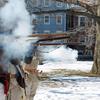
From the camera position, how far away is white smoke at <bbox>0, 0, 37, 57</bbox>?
3590mm

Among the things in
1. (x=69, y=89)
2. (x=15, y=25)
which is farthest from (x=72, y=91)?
(x=15, y=25)

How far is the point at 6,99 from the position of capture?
4227 millimetres

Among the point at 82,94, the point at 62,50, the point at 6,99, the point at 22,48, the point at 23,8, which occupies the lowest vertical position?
the point at 62,50

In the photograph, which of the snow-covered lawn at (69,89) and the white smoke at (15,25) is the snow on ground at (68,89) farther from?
the white smoke at (15,25)

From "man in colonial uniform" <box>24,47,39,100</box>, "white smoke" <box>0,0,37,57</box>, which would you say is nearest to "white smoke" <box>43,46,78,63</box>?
"man in colonial uniform" <box>24,47,39,100</box>

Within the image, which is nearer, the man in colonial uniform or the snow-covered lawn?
the man in colonial uniform

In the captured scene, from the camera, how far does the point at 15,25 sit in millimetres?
3645

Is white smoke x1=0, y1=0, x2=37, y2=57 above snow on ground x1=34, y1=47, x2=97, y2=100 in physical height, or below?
above

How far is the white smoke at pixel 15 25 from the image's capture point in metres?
3.59

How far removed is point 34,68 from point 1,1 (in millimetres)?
984

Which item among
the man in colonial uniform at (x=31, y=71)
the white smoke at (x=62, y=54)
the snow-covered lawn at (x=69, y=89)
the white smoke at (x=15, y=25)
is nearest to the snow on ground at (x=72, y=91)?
the snow-covered lawn at (x=69, y=89)

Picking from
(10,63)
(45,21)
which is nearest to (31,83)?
→ (10,63)

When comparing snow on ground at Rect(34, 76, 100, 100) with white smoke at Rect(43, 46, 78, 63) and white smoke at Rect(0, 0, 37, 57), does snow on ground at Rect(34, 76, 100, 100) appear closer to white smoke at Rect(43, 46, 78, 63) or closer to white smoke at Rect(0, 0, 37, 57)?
white smoke at Rect(0, 0, 37, 57)

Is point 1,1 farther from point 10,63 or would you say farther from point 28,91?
point 28,91
